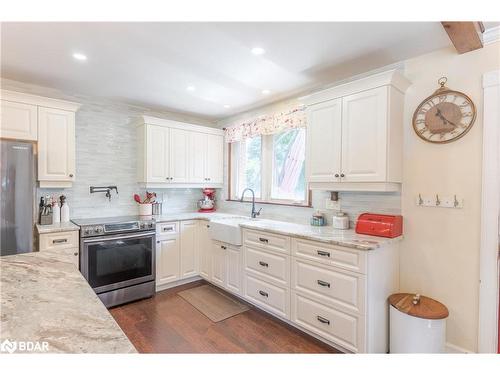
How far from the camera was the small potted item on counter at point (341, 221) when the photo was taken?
2549 mm

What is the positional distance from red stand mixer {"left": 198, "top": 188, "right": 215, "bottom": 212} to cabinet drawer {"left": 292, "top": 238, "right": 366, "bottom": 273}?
6.93 ft

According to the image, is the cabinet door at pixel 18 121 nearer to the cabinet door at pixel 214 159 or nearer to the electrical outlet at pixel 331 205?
the cabinet door at pixel 214 159

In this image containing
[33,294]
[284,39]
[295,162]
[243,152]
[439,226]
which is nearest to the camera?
[33,294]

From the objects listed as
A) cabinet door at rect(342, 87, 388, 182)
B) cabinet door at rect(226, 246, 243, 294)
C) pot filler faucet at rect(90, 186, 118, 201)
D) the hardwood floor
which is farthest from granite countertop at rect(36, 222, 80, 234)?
cabinet door at rect(342, 87, 388, 182)

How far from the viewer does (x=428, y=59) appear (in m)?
2.12

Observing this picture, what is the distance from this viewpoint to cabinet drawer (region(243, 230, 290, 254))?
2.43m

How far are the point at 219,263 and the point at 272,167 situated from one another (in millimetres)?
1400

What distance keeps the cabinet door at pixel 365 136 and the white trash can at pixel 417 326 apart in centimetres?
95

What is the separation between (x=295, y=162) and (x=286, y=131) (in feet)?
1.40

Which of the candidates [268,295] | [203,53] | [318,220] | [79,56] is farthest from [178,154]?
[268,295]

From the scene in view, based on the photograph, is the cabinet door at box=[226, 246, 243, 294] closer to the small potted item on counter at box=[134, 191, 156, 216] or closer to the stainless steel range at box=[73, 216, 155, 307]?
the stainless steel range at box=[73, 216, 155, 307]
